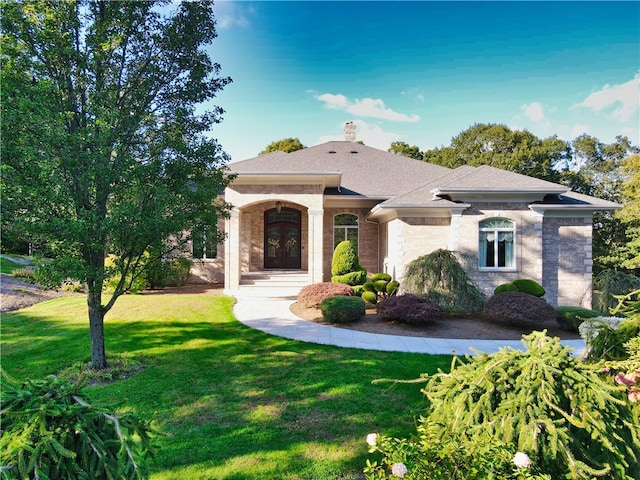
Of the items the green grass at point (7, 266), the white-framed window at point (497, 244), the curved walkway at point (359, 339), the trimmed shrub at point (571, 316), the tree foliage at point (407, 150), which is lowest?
the curved walkway at point (359, 339)

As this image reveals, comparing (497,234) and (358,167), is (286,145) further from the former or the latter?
(497,234)

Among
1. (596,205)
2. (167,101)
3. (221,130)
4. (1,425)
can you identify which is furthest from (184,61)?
(596,205)

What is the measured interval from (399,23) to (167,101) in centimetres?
A: 804

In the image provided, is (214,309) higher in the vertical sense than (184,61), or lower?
lower

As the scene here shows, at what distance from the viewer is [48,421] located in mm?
1356

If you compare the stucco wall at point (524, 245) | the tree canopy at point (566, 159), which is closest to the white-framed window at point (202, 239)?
the stucco wall at point (524, 245)

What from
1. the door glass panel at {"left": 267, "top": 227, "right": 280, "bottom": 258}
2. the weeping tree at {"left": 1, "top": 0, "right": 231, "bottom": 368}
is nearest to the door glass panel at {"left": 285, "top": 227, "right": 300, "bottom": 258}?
the door glass panel at {"left": 267, "top": 227, "right": 280, "bottom": 258}

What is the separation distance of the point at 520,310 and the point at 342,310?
486cm

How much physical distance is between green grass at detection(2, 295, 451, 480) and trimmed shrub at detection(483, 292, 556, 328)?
357cm

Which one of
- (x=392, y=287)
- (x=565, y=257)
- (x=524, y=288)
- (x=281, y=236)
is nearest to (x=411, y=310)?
(x=392, y=287)

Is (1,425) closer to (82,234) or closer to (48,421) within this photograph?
(48,421)

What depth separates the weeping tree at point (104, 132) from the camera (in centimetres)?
463

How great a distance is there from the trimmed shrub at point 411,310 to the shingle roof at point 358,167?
24.1 feet

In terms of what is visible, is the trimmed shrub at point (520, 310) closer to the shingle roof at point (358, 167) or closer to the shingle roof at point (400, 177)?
the shingle roof at point (400, 177)
